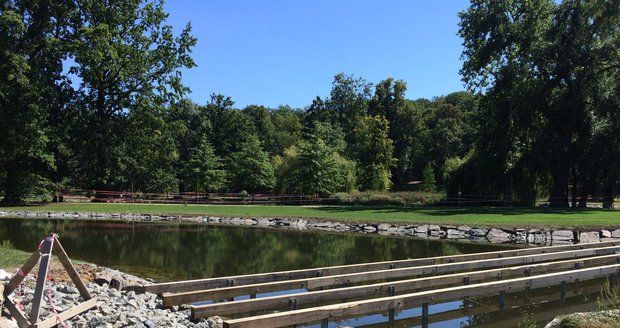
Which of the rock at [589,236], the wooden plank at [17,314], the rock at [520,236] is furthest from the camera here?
the rock at [520,236]

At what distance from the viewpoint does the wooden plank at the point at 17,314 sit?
647cm

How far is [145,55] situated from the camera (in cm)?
4350

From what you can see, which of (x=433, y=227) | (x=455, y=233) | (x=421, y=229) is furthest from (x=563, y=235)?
(x=421, y=229)

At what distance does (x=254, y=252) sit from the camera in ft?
60.3

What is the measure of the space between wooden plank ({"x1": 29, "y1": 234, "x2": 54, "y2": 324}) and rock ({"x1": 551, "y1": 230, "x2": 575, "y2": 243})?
2057 centimetres

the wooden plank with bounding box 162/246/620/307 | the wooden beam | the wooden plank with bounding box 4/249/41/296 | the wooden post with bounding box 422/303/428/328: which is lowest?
the wooden post with bounding box 422/303/428/328

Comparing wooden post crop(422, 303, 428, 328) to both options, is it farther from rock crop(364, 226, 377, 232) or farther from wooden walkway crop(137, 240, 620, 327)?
rock crop(364, 226, 377, 232)

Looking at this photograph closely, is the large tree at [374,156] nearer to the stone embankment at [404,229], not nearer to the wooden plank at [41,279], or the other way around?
the stone embankment at [404,229]

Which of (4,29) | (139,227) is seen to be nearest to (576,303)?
(139,227)

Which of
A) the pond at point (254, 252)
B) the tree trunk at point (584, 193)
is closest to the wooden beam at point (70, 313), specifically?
the pond at point (254, 252)

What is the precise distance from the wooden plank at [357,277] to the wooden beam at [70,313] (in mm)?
1221

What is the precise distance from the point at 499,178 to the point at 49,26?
38.2 metres

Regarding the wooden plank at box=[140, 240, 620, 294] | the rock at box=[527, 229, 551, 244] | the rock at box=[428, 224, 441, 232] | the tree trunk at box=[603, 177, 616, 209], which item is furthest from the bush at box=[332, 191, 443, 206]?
the wooden plank at box=[140, 240, 620, 294]

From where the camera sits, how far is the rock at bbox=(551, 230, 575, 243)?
70.9 ft
